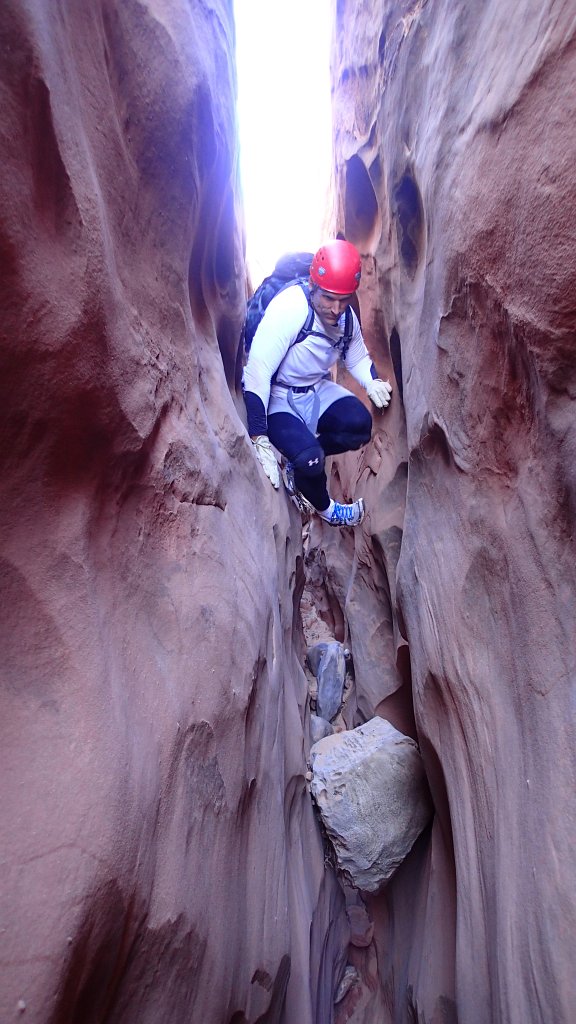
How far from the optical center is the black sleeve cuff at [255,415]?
13.0 ft

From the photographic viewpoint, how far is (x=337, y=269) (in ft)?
12.2

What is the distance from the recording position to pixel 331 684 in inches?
184

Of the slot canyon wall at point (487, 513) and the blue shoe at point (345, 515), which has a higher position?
the slot canyon wall at point (487, 513)

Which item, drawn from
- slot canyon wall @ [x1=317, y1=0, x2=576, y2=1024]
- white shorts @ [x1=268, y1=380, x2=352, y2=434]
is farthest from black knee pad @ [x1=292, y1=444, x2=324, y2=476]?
slot canyon wall @ [x1=317, y1=0, x2=576, y2=1024]

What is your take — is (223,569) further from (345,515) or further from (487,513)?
(345,515)

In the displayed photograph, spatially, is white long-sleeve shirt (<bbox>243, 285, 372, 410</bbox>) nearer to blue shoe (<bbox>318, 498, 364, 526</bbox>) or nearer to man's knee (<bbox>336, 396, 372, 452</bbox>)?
man's knee (<bbox>336, 396, 372, 452</bbox>)

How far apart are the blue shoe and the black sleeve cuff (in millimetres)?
990

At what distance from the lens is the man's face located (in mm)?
3850

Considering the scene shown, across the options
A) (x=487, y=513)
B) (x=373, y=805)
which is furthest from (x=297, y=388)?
(x=373, y=805)

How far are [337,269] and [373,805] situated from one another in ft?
10.3

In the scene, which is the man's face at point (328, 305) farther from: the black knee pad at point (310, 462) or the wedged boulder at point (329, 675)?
the wedged boulder at point (329, 675)

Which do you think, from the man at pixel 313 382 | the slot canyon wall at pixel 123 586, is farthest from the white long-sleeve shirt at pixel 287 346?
the slot canyon wall at pixel 123 586

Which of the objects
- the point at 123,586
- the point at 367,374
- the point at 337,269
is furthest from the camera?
the point at 367,374

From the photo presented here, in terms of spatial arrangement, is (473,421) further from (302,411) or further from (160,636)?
(302,411)
